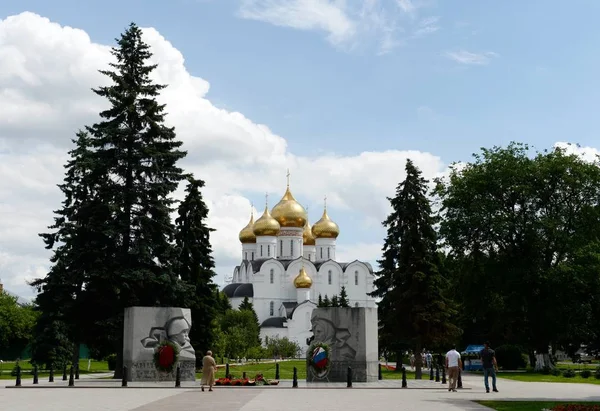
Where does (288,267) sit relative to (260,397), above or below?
above

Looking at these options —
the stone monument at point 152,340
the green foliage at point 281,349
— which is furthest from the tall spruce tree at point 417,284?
the green foliage at point 281,349

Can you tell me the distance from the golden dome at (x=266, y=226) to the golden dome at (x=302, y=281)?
737cm

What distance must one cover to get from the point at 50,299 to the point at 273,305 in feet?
221

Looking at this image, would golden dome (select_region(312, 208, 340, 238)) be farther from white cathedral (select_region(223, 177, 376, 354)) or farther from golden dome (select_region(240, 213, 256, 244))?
golden dome (select_region(240, 213, 256, 244))

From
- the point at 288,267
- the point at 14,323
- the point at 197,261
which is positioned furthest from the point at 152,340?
the point at 288,267

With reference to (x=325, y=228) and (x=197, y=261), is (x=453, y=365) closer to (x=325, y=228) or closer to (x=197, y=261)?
(x=197, y=261)

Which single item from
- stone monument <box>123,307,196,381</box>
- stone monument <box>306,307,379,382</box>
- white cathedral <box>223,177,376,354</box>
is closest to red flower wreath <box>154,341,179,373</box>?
stone monument <box>123,307,196,381</box>

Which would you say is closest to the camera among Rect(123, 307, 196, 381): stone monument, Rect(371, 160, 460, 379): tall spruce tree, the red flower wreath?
Rect(123, 307, 196, 381): stone monument

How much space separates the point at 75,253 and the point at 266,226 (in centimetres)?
7231

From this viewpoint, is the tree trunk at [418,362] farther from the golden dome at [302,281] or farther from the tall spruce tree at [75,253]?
the golden dome at [302,281]

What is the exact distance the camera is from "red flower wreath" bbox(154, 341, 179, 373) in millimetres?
31938

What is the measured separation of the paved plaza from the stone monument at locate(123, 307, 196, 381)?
1.62 metres

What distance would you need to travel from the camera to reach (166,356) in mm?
32031

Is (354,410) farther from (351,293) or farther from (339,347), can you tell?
(351,293)
